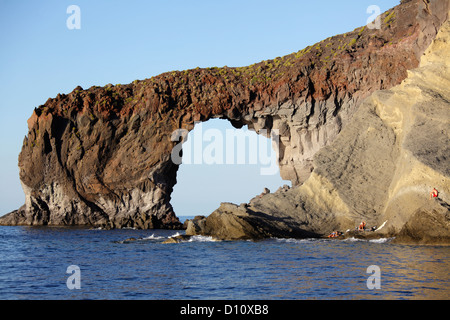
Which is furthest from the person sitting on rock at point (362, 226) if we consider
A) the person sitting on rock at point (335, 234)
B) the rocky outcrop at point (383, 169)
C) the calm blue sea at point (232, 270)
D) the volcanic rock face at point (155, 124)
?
the volcanic rock face at point (155, 124)

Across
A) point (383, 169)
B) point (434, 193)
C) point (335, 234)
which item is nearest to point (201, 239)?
point (335, 234)

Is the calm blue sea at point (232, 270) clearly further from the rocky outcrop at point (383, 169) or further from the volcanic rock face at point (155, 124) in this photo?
the volcanic rock face at point (155, 124)

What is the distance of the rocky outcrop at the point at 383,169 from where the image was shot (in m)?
38.0

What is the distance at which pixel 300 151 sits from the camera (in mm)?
66438

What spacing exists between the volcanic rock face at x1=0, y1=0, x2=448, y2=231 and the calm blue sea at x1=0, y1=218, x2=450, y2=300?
26994 mm

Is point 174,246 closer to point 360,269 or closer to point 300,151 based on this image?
point 360,269

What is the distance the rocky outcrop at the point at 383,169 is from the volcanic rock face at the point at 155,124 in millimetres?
15755

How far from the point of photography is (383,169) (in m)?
45.5

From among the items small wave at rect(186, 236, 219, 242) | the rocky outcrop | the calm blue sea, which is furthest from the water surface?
the rocky outcrop

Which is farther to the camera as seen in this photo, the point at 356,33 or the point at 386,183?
the point at 356,33

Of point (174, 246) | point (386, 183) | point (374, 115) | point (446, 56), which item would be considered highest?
point (446, 56)

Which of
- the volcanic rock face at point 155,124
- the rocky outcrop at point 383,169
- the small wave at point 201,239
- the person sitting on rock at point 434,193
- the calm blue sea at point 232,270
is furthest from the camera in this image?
the volcanic rock face at point 155,124
